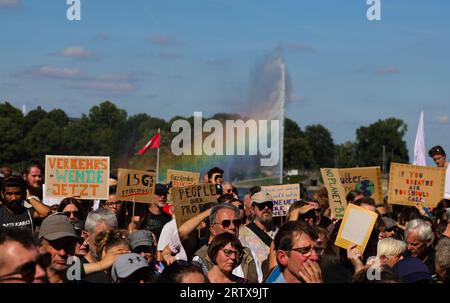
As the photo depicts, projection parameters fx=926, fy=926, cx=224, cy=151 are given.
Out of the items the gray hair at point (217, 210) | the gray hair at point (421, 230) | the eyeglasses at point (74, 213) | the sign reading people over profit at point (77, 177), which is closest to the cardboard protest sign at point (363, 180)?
the sign reading people over profit at point (77, 177)

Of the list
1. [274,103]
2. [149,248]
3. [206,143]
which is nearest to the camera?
[149,248]

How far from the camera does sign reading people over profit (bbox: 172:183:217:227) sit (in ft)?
33.8

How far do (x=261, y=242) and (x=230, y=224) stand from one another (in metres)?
0.84

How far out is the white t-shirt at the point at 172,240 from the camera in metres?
9.11

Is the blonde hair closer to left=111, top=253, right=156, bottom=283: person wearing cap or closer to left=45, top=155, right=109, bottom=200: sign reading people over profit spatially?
left=111, top=253, right=156, bottom=283: person wearing cap

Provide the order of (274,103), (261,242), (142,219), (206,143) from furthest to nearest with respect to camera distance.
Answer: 1. (206,143)
2. (274,103)
3. (142,219)
4. (261,242)

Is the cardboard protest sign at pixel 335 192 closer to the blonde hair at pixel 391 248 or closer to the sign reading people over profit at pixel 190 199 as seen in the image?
the sign reading people over profit at pixel 190 199

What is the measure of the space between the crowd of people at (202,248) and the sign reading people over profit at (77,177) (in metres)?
→ 0.63

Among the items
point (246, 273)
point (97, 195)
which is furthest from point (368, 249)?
point (97, 195)

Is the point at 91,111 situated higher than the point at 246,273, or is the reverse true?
the point at 91,111

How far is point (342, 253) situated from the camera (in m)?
8.23

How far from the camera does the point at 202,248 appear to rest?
815cm
